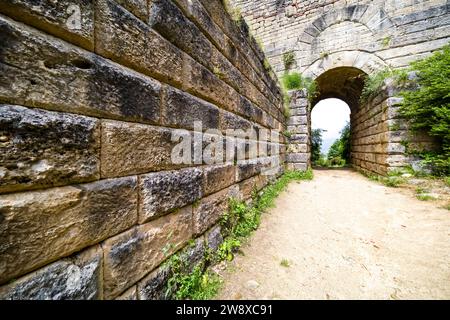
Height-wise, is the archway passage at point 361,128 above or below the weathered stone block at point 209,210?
above

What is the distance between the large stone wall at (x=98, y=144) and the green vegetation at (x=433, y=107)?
19.5 ft

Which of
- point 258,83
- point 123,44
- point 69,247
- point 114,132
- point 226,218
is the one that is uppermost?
point 258,83

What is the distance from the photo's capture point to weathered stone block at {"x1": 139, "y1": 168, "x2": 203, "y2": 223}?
4.13 ft

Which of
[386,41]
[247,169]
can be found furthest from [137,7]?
[386,41]

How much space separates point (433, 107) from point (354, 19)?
5.17m

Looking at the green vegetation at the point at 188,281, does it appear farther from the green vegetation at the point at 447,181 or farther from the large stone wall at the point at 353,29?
the large stone wall at the point at 353,29

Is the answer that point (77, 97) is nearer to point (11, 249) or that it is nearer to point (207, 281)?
point (11, 249)

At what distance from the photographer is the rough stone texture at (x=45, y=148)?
0.73 m

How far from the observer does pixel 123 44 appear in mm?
1127

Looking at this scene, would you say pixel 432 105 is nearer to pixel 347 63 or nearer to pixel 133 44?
pixel 347 63

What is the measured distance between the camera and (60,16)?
34.0 inches

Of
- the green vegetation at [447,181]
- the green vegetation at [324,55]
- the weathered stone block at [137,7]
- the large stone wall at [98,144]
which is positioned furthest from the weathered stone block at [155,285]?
the green vegetation at [324,55]
